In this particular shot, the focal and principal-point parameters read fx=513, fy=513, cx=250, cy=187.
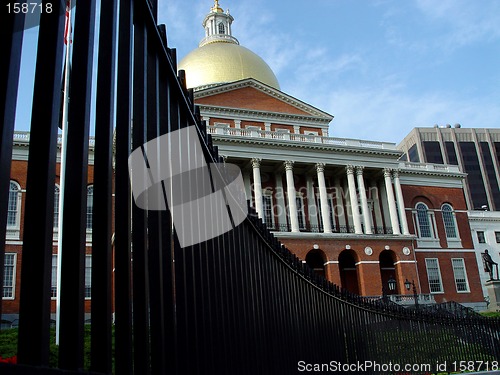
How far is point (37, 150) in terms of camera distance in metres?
1.12

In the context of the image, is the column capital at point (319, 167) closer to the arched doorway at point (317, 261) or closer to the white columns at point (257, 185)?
the white columns at point (257, 185)

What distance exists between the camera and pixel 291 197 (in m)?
40.3

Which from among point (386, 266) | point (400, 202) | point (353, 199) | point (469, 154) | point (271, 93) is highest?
point (469, 154)

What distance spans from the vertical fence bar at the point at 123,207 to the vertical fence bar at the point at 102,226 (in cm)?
21

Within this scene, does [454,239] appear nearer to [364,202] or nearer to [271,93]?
[364,202]

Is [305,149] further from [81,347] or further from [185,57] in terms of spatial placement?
[81,347]

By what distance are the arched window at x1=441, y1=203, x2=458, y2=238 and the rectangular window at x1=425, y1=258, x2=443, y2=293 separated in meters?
3.53

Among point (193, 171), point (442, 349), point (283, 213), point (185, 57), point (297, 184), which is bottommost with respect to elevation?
point (442, 349)

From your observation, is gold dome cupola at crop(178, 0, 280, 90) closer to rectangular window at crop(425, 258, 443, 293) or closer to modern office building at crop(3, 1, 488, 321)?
modern office building at crop(3, 1, 488, 321)

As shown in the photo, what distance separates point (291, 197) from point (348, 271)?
8.22 meters

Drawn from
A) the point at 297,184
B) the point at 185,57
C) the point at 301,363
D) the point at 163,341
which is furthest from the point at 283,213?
the point at 163,341

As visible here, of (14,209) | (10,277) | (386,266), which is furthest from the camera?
(386,266)

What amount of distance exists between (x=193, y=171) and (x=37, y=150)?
1799 mm

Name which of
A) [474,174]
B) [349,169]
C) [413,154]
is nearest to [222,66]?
[349,169]
